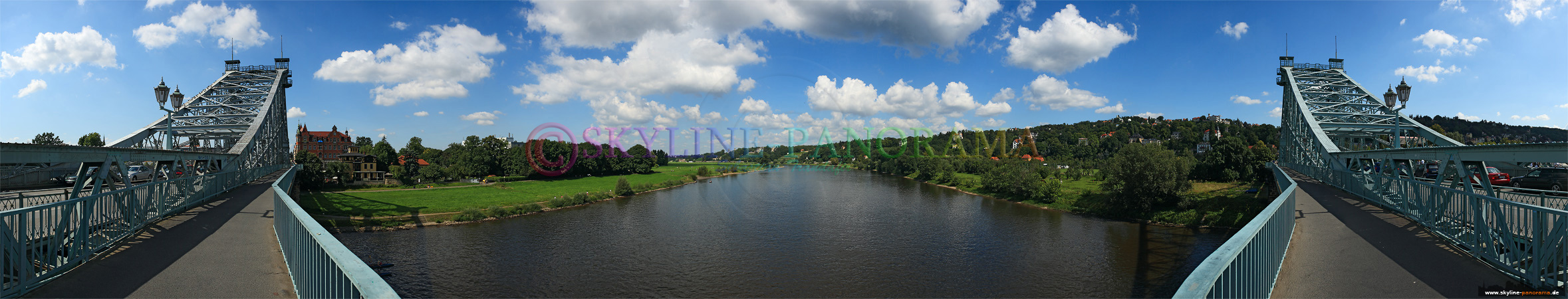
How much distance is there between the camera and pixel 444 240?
2336cm

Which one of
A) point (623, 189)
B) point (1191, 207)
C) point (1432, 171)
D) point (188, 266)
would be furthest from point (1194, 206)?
point (623, 189)

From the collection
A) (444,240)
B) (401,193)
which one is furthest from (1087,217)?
(401,193)

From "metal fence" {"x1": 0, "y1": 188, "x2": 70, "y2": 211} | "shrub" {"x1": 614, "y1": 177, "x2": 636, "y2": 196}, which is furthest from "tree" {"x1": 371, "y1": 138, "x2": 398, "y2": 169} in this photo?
"metal fence" {"x1": 0, "y1": 188, "x2": 70, "y2": 211}

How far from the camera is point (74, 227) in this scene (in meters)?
8.16

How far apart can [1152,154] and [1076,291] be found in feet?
60.4

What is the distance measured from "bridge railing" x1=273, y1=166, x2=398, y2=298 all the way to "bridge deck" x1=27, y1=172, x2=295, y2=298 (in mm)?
332

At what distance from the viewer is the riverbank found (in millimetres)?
26359

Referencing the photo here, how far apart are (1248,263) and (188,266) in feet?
46.8

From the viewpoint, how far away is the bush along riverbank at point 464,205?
26219 millimetres

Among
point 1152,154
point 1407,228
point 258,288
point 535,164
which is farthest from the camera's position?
point 535,164

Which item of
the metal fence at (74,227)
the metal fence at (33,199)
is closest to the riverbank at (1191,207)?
the metal fence at (74,227)

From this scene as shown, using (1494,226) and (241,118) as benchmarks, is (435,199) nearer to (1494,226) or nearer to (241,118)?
(241,118)

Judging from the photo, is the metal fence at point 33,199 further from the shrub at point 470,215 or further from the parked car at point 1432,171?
the parked car at point 1432,171

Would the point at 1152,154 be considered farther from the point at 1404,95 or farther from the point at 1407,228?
the point at 1407,228
